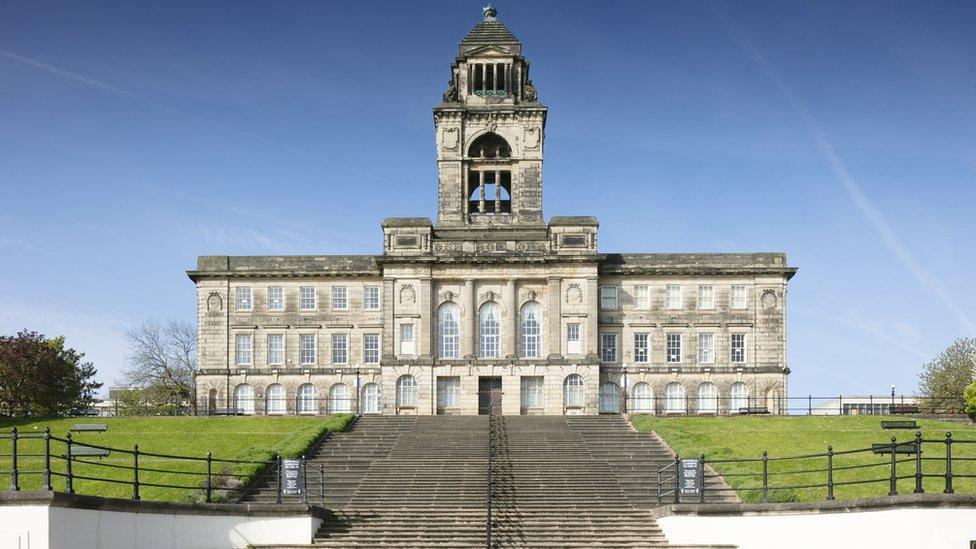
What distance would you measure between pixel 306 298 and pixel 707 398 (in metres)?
21.8

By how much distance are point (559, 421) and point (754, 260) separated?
16.3 meters

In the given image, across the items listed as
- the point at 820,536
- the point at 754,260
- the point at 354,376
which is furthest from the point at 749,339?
the point at 820,536

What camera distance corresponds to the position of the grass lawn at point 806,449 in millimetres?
31469

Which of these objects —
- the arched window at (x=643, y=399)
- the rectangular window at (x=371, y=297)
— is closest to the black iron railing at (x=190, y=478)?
the rectangular window at (x=371, y=297)

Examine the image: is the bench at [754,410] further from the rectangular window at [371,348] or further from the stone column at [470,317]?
the rectangular window at [371,348]

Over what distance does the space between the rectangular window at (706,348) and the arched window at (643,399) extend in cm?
322

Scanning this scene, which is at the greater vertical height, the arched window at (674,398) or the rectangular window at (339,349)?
the rectangular window at (339,349)

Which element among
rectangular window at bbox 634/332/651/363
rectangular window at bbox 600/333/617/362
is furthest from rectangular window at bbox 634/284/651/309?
rectangular window at bbox 600/333/617/362

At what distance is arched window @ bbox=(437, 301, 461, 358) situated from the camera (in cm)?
5784

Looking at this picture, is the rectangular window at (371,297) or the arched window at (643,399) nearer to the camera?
the arched window at (643,399)

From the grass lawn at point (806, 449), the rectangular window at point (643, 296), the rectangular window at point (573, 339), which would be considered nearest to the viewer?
the grass lawn at point (806, 449)

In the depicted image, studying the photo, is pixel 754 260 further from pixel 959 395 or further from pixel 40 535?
pixel 40 535

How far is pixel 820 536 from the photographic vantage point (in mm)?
25500

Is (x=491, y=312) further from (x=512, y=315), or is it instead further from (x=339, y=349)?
(x=339, y=349)
